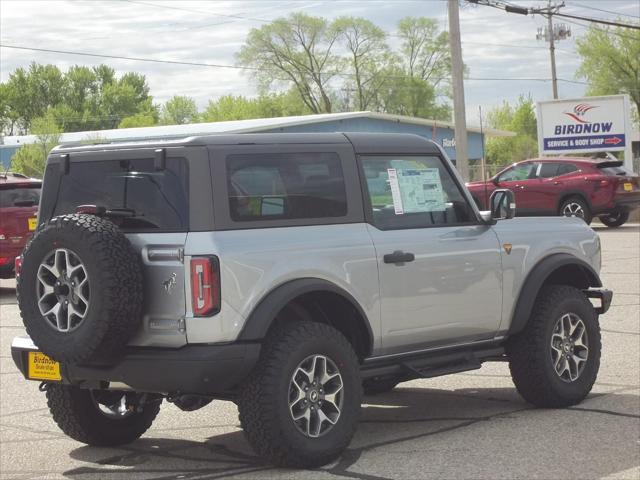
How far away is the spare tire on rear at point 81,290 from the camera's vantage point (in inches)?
236

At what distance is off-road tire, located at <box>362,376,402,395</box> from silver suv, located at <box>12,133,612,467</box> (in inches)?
2.6

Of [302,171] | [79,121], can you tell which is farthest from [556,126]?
[79,121]

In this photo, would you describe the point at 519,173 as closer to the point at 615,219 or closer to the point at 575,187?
the point at 575,187

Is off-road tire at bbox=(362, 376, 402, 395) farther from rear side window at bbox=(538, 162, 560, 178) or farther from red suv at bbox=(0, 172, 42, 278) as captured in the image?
rear side window at bbox=(538, 162, 560, 178)

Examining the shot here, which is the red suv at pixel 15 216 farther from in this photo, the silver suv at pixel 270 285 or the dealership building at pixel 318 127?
the dealership building at pixel 318 127

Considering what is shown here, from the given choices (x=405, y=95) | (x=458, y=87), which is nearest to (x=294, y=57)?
(x=405, y=95)

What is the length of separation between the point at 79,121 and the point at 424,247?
111259 mm

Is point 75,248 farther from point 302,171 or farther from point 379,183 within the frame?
point 379,183

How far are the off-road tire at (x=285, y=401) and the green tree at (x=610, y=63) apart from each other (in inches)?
2885

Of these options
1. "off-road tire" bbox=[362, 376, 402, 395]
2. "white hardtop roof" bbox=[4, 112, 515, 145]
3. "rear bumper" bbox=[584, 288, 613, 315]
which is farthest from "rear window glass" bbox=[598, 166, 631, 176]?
"off-road tire" bbox=[362, 376, 402, 395]

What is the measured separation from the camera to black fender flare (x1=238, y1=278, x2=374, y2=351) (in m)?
6.21

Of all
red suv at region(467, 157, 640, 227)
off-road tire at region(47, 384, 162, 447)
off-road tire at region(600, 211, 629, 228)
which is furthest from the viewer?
off-road tire at region(600, 211, 629, 228)

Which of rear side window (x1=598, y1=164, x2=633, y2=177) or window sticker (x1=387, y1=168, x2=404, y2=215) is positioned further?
rear side window (x1=598, y1=164, x2=633, y2=177)

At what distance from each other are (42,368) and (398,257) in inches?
85.4
